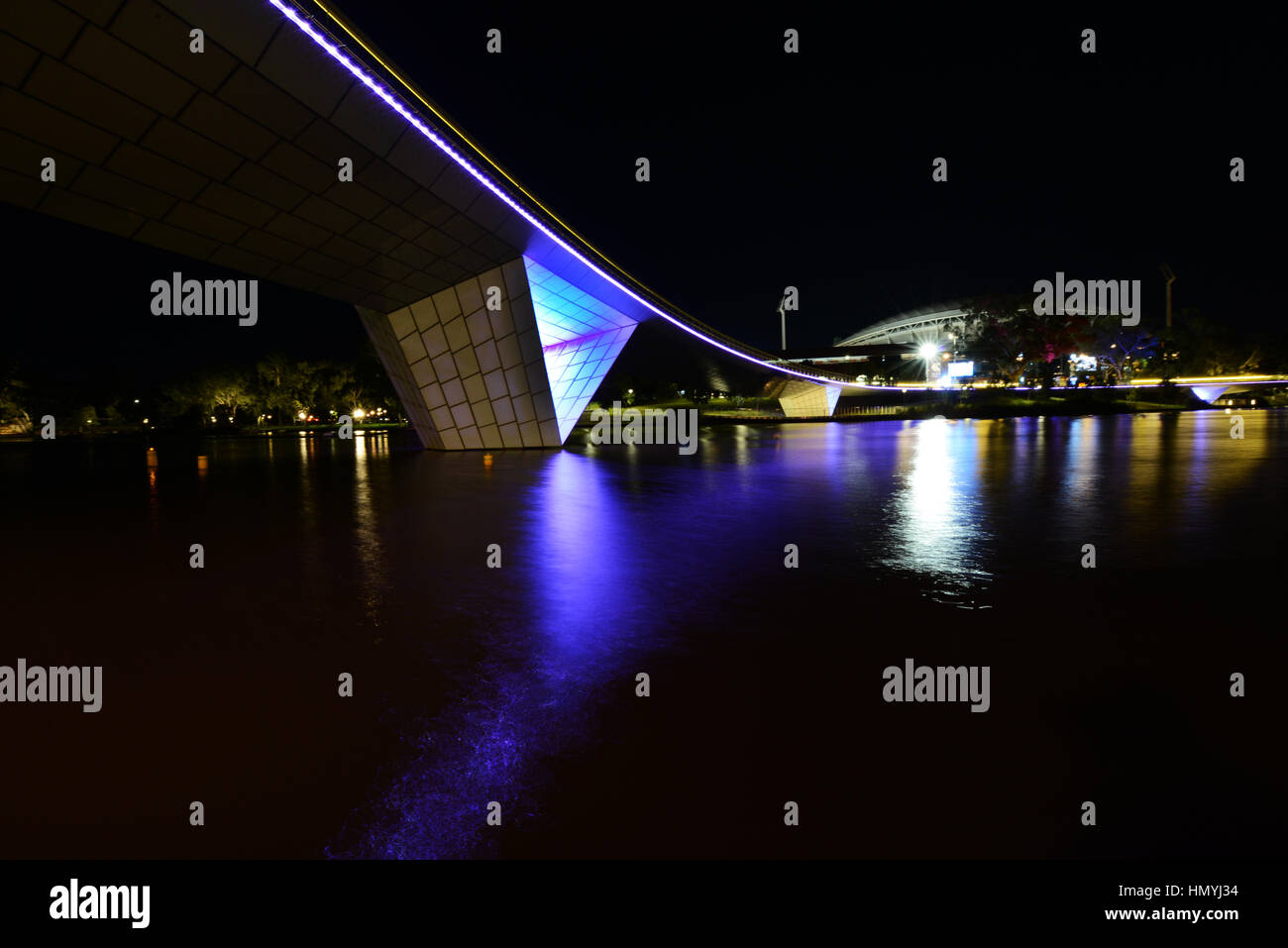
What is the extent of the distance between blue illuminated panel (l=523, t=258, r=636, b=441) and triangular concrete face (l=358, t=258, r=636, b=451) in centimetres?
7

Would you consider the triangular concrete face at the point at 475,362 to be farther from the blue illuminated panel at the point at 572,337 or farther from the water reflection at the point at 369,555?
the water reflection at the point at 369,555

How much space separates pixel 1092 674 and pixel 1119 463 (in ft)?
54.4

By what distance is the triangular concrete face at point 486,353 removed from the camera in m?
26.4

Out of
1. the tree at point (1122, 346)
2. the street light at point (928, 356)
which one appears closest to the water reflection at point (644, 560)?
the tree at point (1122, 346)

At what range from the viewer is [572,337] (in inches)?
1325

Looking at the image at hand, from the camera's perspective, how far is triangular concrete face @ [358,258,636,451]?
26359 mm

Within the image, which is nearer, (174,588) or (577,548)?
(174,588)

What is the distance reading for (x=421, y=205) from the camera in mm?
19703

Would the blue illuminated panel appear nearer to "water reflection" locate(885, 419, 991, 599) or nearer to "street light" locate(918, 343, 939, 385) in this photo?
"water reflection" locate(885, 419, 991, 599)

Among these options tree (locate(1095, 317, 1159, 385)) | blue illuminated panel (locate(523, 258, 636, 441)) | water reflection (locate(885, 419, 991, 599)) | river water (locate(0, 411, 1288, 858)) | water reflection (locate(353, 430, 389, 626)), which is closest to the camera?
river water (locate(0, 411, 1288, 858))

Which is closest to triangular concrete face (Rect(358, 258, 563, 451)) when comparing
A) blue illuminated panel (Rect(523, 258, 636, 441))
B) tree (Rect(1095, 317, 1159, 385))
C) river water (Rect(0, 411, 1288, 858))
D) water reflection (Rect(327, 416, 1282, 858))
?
blue illuminated panel (Rect(523, 258, 636, 441))

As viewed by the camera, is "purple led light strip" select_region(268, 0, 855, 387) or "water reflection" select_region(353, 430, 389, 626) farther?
"purple led light strip" select_region(268, 0, 855, 387)

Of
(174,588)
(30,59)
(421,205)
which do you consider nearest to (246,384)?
(421,205)

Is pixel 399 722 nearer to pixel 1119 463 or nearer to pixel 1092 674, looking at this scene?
pixel 1092 674
